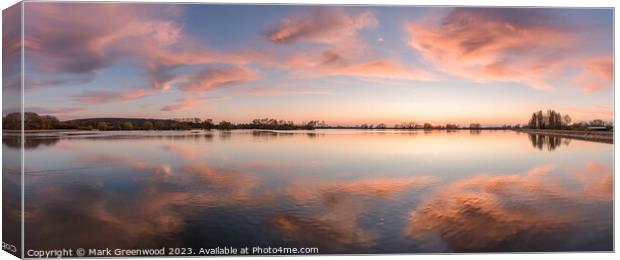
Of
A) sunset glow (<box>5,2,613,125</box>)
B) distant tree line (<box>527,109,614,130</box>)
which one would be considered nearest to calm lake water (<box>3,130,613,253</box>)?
distant tree line (<box>527,109,614,130</box>)

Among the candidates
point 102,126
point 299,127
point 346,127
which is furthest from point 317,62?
point 102,126

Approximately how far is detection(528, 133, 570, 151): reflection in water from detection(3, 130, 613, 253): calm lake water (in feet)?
0.14

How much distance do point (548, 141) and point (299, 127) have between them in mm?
5448

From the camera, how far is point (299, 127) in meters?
9.30

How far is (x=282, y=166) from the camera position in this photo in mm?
9438

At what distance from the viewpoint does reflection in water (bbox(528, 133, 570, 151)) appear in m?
9.75

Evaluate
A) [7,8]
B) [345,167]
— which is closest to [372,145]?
[345,167]

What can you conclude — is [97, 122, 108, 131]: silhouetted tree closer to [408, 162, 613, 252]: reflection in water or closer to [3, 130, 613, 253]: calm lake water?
[3, 130, 613, 253]: calm lake water

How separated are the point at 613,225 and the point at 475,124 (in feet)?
10.1

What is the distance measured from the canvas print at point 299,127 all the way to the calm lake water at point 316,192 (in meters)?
0.03

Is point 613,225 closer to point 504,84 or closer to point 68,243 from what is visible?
point 504,84

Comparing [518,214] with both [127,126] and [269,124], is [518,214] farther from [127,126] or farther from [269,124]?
[127,126]

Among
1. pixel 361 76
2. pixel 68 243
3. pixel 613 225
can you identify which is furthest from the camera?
pixel 361 76

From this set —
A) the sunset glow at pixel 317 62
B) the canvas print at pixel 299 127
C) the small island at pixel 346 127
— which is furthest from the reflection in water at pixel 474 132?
the sunset glow at pixel 317 62
